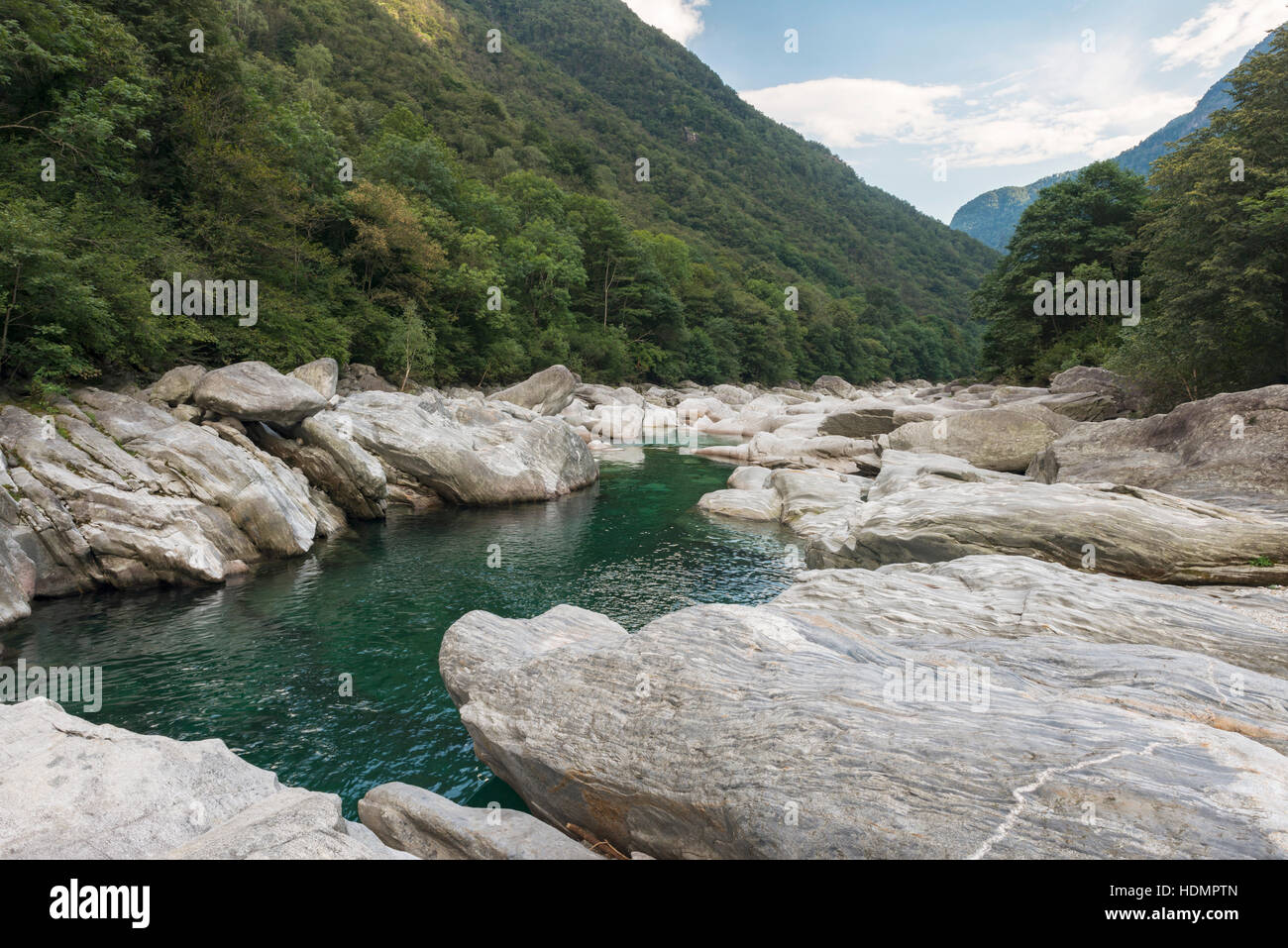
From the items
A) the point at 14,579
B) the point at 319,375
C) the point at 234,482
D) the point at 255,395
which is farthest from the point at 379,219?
the point at 14,579

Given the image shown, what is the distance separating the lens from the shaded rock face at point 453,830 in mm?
4758

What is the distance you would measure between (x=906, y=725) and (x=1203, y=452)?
11933 mm

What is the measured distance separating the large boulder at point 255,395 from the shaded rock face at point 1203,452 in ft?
62.2

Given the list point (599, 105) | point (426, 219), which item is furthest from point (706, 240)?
point (426, 219)

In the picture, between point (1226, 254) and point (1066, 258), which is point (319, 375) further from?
point (1066, 258)

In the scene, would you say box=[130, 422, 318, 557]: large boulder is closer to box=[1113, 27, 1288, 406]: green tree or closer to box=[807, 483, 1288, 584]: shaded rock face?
box=[807, 483, 1288, 584]: shaded rock face

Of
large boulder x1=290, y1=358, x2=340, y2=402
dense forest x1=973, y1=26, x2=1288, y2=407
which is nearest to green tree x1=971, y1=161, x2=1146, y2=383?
dense forest x1=973, y1=26, x2=1288, y2=407

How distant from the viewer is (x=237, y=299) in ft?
71.7

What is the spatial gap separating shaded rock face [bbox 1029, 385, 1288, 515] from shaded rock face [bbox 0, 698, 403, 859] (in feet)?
44.0

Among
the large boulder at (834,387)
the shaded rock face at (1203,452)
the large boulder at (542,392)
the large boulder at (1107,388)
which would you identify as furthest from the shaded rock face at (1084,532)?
the large boulder at (834,387)

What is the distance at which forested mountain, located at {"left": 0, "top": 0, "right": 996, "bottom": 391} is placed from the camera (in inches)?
629

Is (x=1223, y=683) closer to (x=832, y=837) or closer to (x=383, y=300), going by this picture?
(x=832, y=837)

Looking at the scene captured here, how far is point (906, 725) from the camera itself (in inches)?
168
